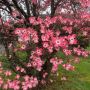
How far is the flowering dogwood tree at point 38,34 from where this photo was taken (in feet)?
36.8

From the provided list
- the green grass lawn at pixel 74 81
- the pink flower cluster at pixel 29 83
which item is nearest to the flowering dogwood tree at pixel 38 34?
the pink flower cluster at pixel 29 83

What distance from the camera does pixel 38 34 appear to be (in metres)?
11.6

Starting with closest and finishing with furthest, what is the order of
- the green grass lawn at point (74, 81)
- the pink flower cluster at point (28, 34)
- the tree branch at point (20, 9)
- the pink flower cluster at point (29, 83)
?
the pink flower cluster at point (28, 34) → the pink flower cluster at point (29, 83) → the tree branch at point (20, 9) → the green grass lawn at point (74, 81)

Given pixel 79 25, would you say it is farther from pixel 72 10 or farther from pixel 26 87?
pixel 26 87

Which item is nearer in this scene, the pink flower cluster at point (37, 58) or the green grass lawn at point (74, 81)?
the pink flower cluster at point (37, 58)

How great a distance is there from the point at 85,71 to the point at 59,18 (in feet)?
24.4

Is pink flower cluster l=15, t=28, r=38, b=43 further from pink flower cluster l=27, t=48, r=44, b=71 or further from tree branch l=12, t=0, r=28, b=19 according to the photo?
tree branch l=12, t=0, r=28, b=19

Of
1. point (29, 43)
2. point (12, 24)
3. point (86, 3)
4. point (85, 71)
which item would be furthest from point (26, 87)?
point (85, 71)

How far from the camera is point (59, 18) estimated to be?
12.4 metres

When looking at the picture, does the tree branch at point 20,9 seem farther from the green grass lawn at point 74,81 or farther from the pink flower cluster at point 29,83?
the green grass lawn at point 74,81

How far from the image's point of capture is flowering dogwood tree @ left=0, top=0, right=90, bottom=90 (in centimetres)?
1122

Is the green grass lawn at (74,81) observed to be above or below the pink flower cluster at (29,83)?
below

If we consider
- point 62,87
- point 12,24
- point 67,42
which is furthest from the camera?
point 62,87

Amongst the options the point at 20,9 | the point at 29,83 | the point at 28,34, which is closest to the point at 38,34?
Answer: the point at 28,34
